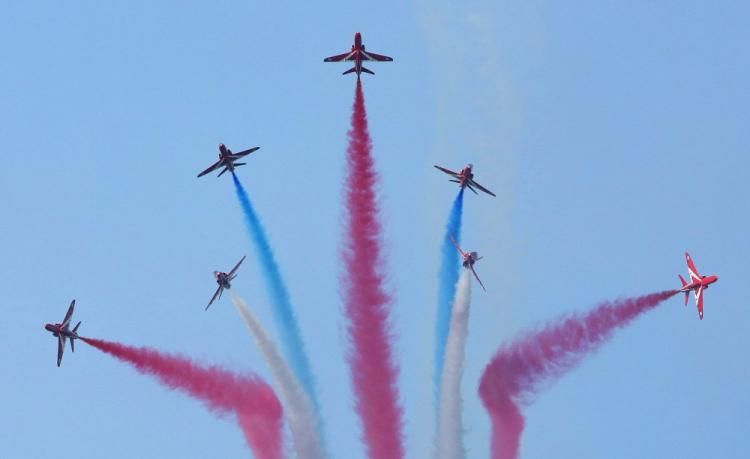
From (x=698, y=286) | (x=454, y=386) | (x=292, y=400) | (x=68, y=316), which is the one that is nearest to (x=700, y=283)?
(x=698, y=286)

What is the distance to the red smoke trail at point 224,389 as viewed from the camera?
43438 mm

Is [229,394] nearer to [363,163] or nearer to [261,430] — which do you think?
[261,430]

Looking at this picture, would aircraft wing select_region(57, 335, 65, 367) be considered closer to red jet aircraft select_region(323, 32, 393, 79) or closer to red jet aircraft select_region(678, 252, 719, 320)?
red jet aircraft select_region(323, 32, 393, 79)

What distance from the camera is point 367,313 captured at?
144 ft

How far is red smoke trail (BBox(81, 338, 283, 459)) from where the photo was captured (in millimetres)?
43438

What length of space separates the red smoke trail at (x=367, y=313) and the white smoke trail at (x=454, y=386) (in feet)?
7.98

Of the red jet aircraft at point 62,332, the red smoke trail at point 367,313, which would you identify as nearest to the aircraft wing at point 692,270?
the red smoke trail at point 367,313

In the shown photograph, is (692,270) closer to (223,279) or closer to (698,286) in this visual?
(698,286)

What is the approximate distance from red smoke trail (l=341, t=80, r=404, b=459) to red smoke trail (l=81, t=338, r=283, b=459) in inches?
194

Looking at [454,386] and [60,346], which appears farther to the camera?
[60,346]

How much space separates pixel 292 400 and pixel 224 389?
13.4 feet

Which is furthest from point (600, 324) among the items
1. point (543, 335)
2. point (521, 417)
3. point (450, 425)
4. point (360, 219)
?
point (360, 219)

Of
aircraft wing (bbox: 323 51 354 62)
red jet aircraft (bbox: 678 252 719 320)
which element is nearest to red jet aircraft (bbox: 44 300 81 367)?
aircraft wing (bbox: 323 51 354 62)

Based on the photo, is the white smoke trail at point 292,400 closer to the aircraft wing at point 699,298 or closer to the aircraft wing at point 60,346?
the aircraft wing at point 60,346
